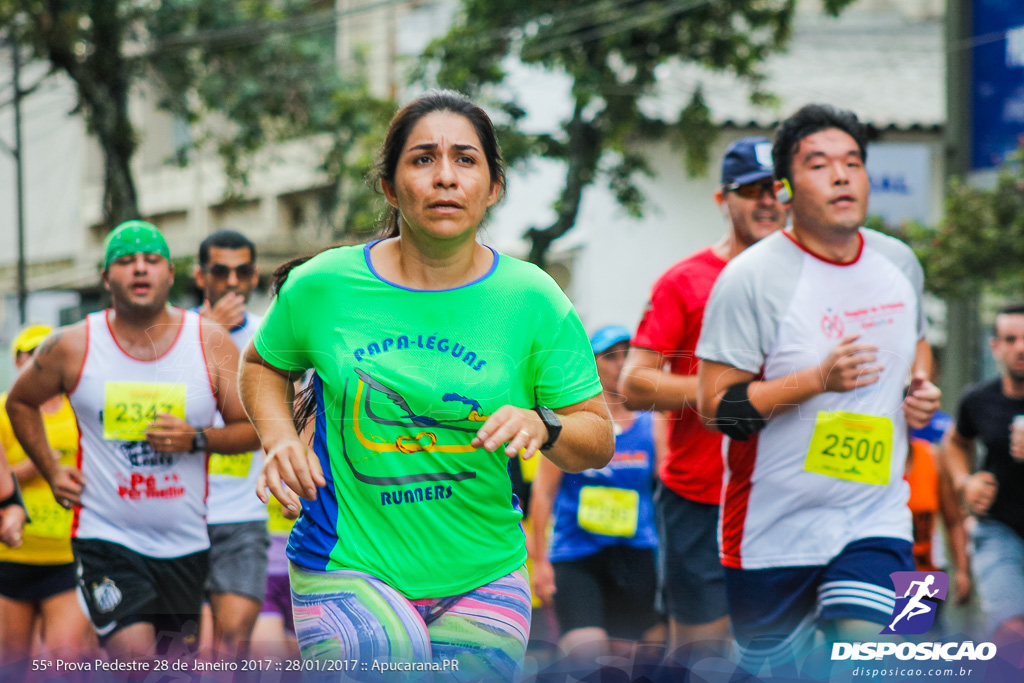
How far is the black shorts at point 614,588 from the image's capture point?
5.72 m

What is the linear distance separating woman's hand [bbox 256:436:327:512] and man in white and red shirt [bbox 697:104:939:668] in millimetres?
1643

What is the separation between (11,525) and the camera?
395 centimetres

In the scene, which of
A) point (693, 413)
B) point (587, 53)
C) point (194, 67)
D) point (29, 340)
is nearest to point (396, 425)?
point (693, 413)

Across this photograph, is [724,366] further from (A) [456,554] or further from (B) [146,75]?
(B) [146,75]

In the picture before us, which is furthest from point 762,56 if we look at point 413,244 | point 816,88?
point 413,244

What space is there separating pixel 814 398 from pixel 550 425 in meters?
1.43

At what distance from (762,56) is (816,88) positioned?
5.83 meters

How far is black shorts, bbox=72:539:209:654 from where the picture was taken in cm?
486

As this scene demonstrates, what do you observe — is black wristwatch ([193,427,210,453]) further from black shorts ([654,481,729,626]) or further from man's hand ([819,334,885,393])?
man's hand ([819,334,885,393])

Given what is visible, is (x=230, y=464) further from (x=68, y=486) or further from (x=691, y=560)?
(x=691, y=560)

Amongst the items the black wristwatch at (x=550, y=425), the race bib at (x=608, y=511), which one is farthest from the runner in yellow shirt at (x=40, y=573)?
the black wristwatch at (x=550, y=425)

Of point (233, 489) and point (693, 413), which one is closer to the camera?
point (693, 413)

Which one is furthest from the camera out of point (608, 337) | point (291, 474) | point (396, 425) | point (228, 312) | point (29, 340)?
point (29, 340)

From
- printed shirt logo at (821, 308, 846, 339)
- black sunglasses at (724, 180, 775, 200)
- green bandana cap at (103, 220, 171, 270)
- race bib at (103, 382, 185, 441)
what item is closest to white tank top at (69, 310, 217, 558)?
race bib at (103, 382, 185, 441)
